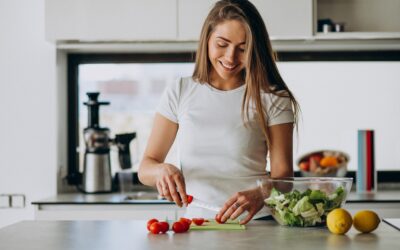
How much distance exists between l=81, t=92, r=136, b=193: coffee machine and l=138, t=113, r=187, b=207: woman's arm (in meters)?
1.30

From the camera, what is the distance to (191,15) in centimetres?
319

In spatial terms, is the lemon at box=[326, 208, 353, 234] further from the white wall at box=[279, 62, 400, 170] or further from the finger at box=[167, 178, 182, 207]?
the white wall at box=[279, 62, 400, 170]

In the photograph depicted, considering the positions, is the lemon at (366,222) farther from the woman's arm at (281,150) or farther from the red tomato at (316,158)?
the red tomato at (316,158)

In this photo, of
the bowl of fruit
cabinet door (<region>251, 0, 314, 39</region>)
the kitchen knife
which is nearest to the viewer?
the kitchen knife

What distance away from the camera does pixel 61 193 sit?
11.3ft

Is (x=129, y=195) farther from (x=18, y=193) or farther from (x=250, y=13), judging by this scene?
(x=250, y=13)

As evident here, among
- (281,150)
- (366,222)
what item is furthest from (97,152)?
(366,222)

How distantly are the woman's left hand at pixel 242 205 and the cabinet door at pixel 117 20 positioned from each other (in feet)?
5.24

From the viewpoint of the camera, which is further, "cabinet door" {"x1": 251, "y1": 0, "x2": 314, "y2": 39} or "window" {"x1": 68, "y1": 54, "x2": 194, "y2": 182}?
"window" {"x1": 68, "y1": 54, "x2": 194, "y2": 182}

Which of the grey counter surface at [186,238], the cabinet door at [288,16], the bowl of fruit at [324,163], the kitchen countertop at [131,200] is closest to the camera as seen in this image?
the grey counter surface at [186,238]

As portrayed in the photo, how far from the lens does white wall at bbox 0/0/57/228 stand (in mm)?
3387

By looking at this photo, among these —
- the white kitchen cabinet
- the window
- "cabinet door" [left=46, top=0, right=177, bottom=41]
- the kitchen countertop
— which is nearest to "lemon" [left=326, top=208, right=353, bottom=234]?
the kitchen countertop

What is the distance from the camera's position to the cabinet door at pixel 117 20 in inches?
126

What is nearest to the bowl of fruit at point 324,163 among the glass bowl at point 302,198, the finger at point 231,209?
the glass bowl at point 302,198
